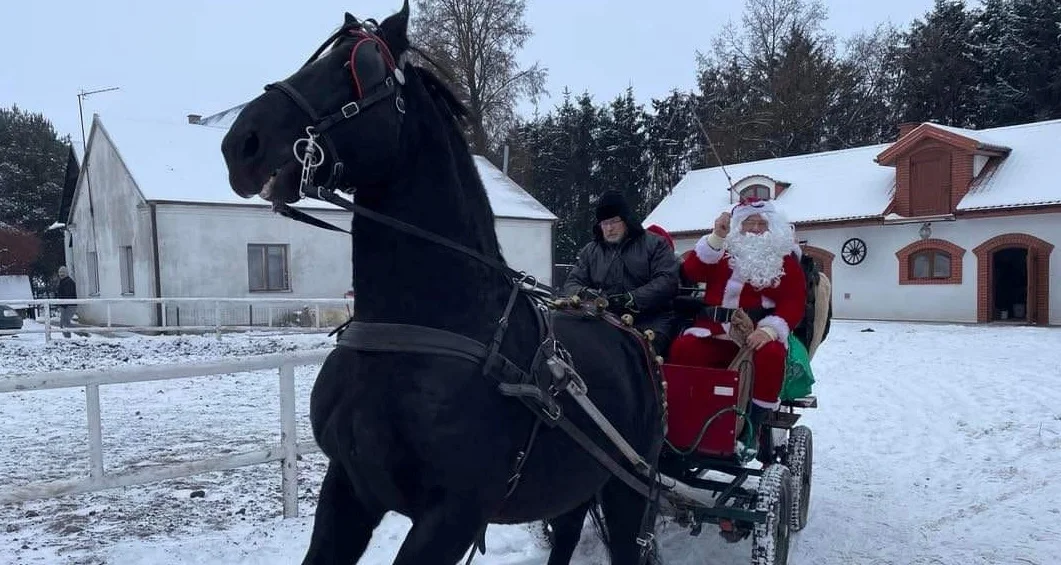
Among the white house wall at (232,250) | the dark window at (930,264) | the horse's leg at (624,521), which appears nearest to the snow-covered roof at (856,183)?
the dark window at (930,264)

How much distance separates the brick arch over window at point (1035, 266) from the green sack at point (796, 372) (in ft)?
63.0

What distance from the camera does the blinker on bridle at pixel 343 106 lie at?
7.11ft

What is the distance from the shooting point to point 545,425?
2.70 metres

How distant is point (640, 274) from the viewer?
4.62m

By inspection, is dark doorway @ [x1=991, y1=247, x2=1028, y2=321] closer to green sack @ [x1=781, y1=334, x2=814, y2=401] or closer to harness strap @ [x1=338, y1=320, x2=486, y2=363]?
green sack @ [x1=781, y1=334, x2=814, y2=401]

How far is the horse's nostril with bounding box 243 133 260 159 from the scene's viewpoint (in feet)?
7.00

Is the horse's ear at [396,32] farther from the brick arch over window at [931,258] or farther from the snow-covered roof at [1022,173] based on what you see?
the brick arch over window at [931,258]

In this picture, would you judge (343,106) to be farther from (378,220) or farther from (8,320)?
(8,320)

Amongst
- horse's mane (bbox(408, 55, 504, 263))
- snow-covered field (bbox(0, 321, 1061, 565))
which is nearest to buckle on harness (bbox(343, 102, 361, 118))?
horse's mane (bbox(408, 55, 504, 263))

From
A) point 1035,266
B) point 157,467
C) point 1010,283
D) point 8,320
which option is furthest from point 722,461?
point 8,320

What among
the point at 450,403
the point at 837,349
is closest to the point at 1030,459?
the point at 450,403

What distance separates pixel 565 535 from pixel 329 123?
2671 millimetres

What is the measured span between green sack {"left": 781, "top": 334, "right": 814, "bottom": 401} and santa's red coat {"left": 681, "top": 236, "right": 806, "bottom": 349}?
0.93ft

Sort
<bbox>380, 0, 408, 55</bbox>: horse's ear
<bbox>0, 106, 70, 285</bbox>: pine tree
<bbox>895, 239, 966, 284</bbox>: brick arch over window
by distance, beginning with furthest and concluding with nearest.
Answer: <bbox>0, 106, 70, 285</bbox>: pine tree, <bbox>895, 239, 966, 284</bbox>: brick arch over window, <bbox>380, 0, 408, 55</bbox>: horse's ear
